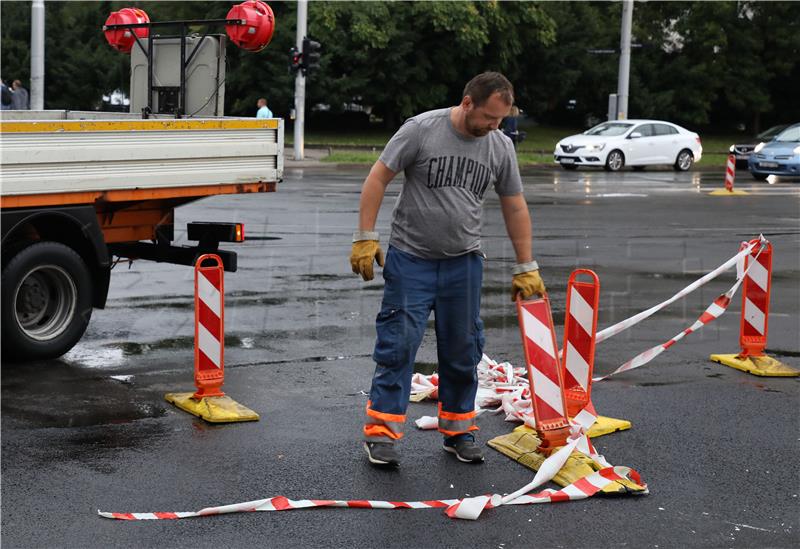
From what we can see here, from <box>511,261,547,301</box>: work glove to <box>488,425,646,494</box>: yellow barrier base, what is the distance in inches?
30.0

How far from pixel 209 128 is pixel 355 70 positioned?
40.3 m

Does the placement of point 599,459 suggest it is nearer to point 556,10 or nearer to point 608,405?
point 608,405

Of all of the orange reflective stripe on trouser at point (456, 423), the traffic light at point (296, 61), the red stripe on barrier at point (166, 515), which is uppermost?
the traffic light at point (296, 61)

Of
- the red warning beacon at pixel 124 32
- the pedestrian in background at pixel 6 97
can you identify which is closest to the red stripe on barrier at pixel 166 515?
the red warning beacon at pixel 124 32

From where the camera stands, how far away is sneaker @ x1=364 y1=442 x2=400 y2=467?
5988mm

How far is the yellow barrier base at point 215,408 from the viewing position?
6.81 metres

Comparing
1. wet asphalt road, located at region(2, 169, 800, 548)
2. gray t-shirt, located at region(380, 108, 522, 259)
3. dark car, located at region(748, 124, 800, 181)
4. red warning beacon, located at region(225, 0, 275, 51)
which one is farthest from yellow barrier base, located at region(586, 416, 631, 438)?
dark car, located at region(748, 124, 800, 181)

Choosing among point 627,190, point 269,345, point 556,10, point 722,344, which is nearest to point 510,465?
point 269,345

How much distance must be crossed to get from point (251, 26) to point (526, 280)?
14.9 ft

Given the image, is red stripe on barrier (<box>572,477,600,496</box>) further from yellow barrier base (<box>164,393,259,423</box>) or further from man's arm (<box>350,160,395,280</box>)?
yellow barrier base (<box>164,393,259,423</box>)

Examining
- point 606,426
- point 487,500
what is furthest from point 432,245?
point 606,426

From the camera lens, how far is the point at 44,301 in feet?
26.9

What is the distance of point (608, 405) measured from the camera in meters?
7.41

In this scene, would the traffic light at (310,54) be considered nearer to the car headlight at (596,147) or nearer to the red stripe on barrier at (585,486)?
the car headlight at (596,147)
